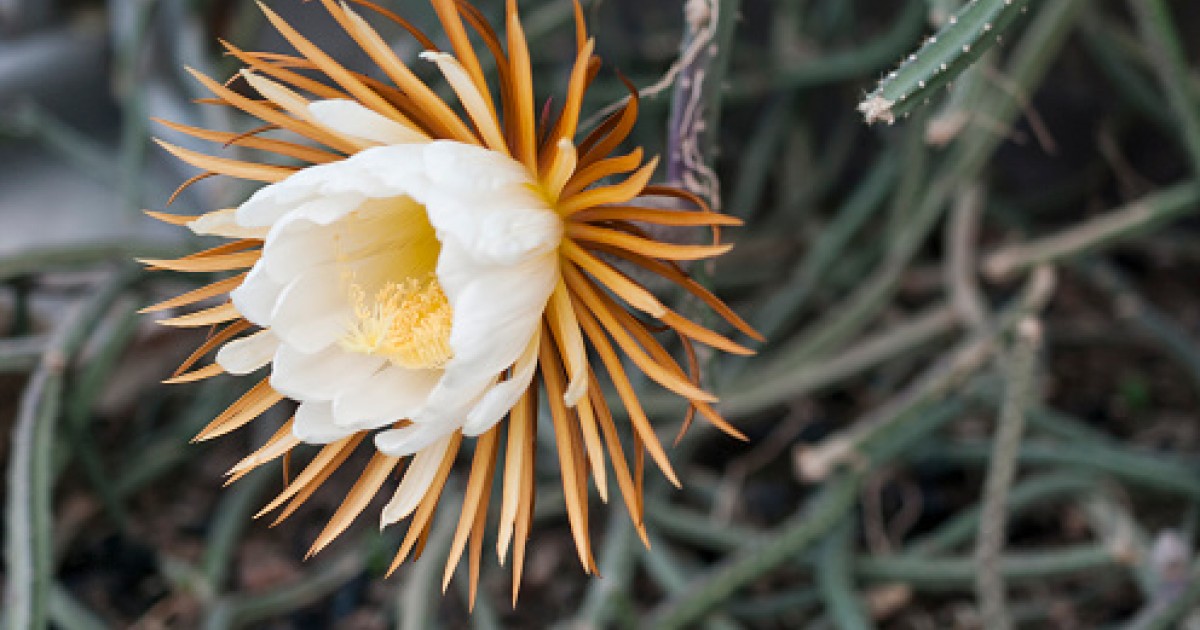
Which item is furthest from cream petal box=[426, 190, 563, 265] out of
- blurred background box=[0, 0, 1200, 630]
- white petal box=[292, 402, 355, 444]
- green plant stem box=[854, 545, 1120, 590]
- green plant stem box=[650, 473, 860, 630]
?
green plant stem box=[854, 545, 1120, 590]

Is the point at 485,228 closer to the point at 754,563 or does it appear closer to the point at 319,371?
the point at 319,371

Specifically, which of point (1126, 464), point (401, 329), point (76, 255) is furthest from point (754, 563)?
point (76, 255)

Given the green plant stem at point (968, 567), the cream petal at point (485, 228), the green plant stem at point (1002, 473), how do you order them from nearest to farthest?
the cream petal at point (485, 228), the green plant stem at point (1002, 473), the green plant stem at point (968, 567)

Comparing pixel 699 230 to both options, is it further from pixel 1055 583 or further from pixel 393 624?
pixel 1055 583

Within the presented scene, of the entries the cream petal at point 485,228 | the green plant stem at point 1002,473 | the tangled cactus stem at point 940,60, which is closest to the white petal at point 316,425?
the cream petal at point 485,228

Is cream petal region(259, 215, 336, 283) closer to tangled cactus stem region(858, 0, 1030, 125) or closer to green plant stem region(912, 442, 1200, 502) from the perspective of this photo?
tangled cactus stem region(858, 0, 1030, 125)

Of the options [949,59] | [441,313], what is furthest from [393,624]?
[949,59]

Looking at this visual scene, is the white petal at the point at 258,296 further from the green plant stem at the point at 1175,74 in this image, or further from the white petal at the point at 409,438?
the green plant stem at the point at 1175,74
